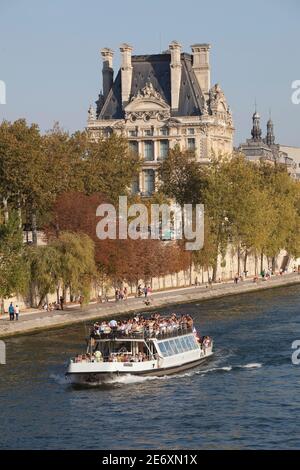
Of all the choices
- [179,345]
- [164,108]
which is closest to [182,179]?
[164,108]

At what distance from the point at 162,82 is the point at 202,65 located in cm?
546

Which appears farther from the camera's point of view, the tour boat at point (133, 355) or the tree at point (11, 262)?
the tree at point (11, 262)

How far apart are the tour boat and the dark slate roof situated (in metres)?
83.7

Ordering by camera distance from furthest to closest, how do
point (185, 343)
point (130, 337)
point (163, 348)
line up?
point (185, 343), point (163, 348), point (130, 337)

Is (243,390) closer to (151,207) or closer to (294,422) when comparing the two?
(294,422)

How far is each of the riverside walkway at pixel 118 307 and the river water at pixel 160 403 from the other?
342 cm

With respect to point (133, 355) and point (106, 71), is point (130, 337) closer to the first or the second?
point (133, 355)

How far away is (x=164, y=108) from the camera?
13850 centimetres

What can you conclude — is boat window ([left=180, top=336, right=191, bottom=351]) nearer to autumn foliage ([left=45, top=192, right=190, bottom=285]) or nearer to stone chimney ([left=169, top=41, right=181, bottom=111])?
autumn foliage ([left=45, top=192, right=190, bottom=285])

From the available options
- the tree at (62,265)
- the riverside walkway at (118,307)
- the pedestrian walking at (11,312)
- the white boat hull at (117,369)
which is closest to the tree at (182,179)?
the riverside walkway at (118,307)

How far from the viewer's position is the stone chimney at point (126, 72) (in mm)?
139750

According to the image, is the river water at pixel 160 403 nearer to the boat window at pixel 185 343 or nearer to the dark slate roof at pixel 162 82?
the boat window at pixel 185 343

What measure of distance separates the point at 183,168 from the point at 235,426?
7457 cm
